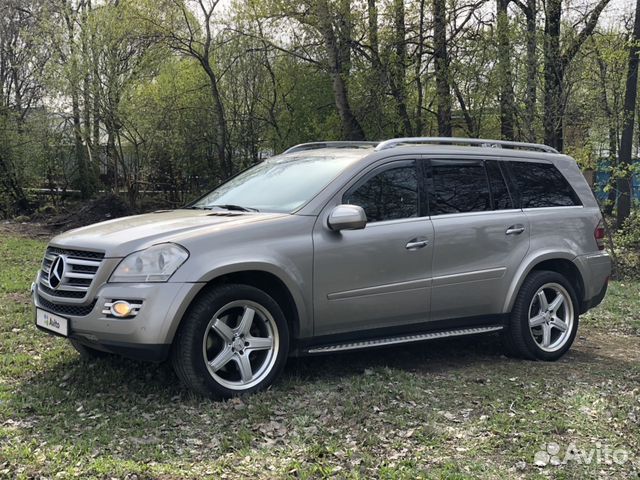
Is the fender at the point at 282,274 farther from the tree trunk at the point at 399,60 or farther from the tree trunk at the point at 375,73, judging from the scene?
the tree trunk at the point at 375,73

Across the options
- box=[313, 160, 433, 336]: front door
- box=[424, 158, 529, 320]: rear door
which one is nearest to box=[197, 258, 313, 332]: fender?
box=[313, 160, 433, 336]: front door

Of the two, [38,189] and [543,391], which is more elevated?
[38,189]

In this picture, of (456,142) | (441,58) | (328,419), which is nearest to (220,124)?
(441,58)

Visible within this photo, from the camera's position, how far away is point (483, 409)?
4680 millimetres

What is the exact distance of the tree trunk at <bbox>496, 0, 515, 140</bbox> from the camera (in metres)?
12.9

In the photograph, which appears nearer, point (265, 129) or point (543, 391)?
point (543, 391)

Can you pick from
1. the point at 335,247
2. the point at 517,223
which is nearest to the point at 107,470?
the point at 335,247

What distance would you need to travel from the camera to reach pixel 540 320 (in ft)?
20.3

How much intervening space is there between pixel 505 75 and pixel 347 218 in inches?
359

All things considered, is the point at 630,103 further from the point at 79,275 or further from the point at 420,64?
the point at 79,275

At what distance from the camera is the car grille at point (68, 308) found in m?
4.48

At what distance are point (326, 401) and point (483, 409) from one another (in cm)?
106

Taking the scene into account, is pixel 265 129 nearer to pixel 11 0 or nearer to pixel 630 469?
pixel 11 0

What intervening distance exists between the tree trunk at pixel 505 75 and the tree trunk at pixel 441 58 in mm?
1154
